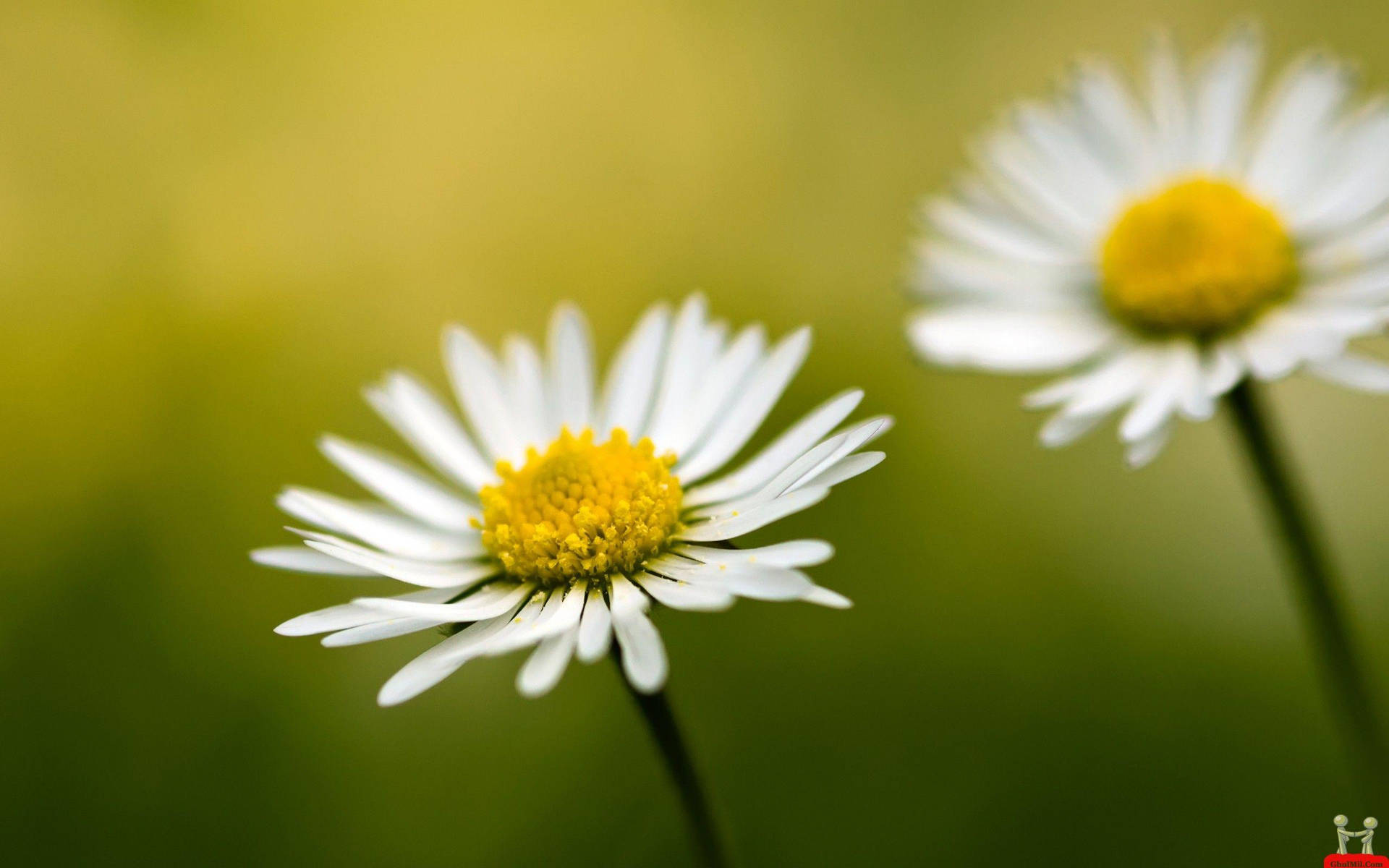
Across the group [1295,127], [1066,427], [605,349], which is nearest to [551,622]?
[1066,427]

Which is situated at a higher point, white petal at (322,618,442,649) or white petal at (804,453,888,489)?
white petal at (804,453,888,489)

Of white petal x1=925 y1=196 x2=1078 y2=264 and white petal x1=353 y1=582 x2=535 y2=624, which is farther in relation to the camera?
white petal x1=925 y1=196 x2=1078 y2=264

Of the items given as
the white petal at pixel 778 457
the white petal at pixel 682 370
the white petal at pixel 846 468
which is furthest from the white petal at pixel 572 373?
the white petal at pixel 846 468

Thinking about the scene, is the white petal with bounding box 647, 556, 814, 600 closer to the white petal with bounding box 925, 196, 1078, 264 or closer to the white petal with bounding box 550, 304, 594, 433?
the white petal with bounding box 550, 304, 594, 433

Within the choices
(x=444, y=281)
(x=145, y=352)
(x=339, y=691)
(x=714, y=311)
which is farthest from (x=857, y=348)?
(x=145, y=352)

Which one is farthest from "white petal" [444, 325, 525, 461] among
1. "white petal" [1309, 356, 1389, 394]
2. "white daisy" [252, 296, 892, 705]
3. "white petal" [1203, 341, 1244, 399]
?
"white petal" [1309, 356, 1389, 394]

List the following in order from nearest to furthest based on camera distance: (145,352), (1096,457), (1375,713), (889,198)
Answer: (1375,713)
(1096,457)
(145,352)
(889,198)

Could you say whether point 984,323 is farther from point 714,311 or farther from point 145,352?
point 145,352

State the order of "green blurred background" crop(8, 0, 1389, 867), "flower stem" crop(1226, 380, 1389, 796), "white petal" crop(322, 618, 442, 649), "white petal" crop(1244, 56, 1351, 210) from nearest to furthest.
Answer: "white petal" crop(322, 618, 442, 649), "flower stem" crop(1226, 380, 1389, 796), "white petal" crop(1244, 56, 1351, 210), "green blurred background" crop(8, 0, 1389, 867)
